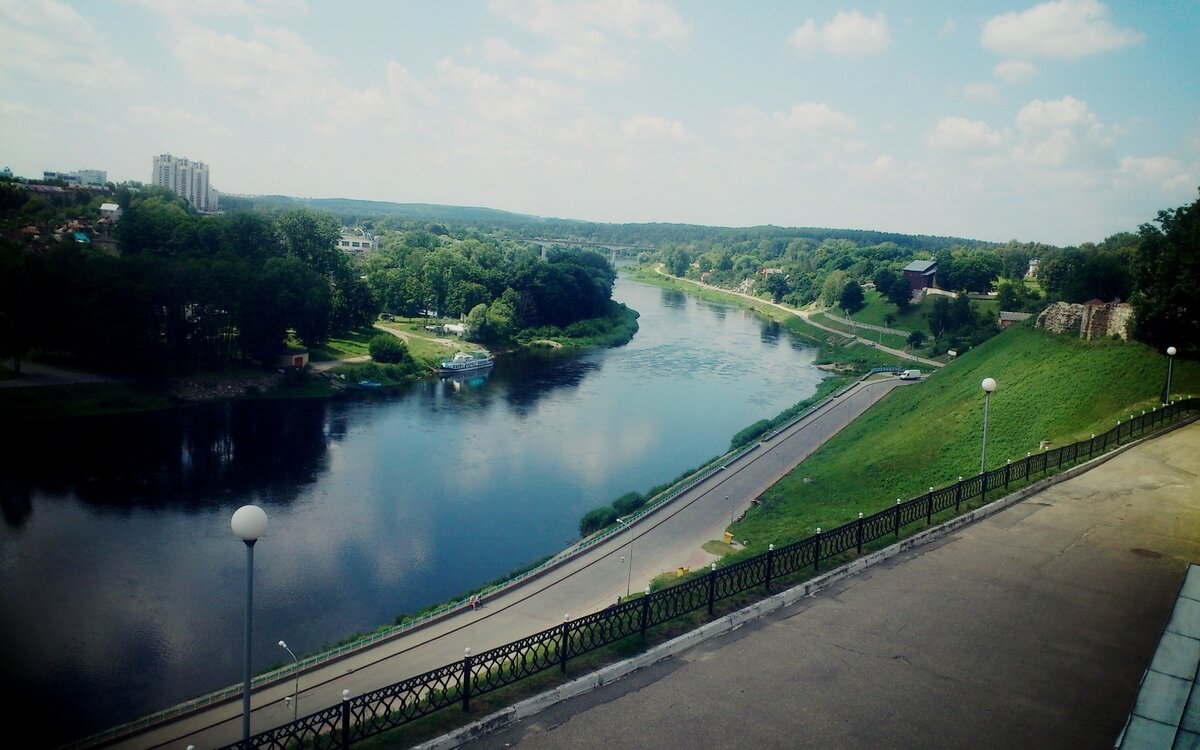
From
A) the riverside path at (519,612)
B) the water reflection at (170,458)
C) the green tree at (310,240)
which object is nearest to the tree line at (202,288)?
the green tree at (310,240)

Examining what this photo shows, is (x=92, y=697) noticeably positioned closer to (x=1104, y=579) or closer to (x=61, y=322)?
(x=1104, y=579)

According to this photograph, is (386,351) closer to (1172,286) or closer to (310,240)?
(310,240)

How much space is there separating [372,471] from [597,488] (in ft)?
28.7

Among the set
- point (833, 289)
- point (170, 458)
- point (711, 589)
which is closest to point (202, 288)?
point (170, 458)

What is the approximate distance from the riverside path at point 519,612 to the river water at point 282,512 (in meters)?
2.23

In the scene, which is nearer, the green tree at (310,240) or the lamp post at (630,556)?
the lamp post at (630,556)

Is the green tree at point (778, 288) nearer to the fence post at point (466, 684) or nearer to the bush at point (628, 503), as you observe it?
the bush at point (628, 503)

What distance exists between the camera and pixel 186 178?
102438 mm

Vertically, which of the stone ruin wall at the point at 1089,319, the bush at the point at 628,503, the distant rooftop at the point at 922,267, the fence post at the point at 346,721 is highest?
the distant rooftop at the point at 922,267

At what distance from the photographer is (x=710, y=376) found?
5303cm

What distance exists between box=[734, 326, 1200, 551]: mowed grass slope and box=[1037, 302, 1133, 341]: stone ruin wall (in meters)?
0.46

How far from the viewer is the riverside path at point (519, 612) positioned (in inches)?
545

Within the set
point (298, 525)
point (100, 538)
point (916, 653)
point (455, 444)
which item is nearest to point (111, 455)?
point (100, 538)

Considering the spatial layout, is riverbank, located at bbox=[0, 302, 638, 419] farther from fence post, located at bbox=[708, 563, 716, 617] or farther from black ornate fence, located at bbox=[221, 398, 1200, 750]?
fence post, located at bbox=[708, 563, 716, 617]
